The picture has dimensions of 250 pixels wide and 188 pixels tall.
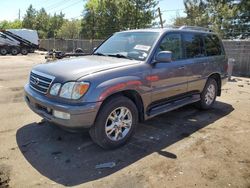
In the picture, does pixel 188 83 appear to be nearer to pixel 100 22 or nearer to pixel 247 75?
pixel 247 75

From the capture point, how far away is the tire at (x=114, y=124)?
4.39 meters

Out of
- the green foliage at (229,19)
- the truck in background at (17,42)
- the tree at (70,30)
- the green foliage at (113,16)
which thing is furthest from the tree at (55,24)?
the green foliage at (229,19)

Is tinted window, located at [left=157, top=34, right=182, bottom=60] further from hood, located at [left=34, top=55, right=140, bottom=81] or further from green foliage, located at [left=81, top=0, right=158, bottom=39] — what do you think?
green foliage, located at [left=81, top=0, right=158, bottom=39]

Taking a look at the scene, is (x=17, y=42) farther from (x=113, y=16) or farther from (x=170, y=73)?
(x=170, y=73)

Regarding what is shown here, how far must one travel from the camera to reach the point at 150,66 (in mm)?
5074

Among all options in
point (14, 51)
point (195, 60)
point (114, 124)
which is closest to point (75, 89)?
point (114, 124)

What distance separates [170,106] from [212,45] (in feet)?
7.71

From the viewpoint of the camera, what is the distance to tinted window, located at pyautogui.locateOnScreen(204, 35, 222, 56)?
692 centimetres

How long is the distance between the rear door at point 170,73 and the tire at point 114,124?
66cm

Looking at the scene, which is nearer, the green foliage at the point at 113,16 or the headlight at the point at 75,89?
the headlight at the point at 75,89

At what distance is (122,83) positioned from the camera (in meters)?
4.54

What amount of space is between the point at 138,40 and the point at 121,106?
1557 millimetres

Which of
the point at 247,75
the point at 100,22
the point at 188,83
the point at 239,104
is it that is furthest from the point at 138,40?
the point at 100,22

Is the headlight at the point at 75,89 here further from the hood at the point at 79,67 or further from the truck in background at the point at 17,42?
the truck in background at the point at 17,42
